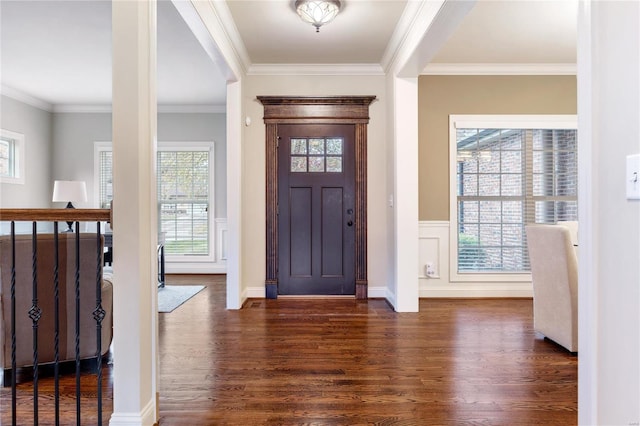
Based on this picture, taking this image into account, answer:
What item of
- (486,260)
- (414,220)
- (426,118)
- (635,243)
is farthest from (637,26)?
(486,260)

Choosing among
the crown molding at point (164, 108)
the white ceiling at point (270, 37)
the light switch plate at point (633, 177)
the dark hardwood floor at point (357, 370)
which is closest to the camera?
the light switch plate at point (633, 177)

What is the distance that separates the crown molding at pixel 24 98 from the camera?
15.5 ft

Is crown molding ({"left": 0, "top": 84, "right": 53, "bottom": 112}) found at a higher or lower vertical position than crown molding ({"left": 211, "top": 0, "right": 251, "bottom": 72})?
higher

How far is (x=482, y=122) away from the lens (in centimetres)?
402

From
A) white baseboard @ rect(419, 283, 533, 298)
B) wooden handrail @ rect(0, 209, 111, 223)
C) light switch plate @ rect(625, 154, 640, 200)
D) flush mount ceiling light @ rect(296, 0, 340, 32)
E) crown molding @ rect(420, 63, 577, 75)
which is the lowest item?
white baseboard @ rect(419, 283, 533, 298)

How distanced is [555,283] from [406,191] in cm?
143

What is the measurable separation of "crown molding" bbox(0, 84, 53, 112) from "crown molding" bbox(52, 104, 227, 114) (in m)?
0.12

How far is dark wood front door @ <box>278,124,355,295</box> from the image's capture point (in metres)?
3.96

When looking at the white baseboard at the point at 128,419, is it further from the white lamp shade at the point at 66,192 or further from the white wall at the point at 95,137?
the white wall at the point at 95,137

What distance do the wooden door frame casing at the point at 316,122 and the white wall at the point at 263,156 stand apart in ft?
0.21

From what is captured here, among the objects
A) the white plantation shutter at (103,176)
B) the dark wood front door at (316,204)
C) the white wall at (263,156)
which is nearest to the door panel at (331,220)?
the dark wood front door at (316,204)

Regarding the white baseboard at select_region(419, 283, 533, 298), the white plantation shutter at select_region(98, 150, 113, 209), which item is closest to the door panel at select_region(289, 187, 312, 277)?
the white baseboard at select_region(419, 283, 533, 298)

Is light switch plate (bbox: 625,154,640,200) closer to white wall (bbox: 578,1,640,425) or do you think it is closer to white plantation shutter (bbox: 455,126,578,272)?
white wall (bbox: 578,1,640,425)

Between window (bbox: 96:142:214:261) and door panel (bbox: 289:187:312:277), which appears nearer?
door panel (bbox: 289:187:312:277)
